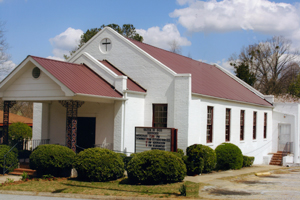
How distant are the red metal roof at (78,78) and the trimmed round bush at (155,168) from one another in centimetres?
449

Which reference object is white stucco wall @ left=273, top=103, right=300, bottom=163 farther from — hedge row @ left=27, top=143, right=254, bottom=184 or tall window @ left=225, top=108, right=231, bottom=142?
hedge row @ left=27, top=143, right=254, bottom=184

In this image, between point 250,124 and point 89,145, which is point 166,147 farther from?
point 250,124

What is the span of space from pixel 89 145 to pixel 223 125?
992 centimetres

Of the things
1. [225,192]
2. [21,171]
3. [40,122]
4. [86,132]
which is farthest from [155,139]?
[40,122]

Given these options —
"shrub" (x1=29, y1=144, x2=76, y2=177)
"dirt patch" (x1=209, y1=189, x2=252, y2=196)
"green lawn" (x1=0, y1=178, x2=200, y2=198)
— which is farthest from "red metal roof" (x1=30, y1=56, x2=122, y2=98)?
"dirt patch" (x1=209, y1=189, x2=252, y2=196)

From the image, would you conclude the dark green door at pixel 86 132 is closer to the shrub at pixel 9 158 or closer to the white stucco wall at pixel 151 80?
the white stucco wall at pixel 151 80

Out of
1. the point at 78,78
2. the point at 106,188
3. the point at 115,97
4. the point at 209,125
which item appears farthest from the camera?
the point at 209,125

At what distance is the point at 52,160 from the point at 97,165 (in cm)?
217

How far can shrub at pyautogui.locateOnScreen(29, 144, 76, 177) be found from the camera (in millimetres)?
15883

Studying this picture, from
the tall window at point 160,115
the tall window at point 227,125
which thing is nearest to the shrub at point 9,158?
the tall window at point 160,115

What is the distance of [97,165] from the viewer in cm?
1538

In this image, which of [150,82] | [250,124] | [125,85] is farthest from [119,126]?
[250,124]

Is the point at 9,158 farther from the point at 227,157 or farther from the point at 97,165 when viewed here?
the point at 227,157

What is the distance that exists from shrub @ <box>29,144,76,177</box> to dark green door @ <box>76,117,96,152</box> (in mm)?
4344
